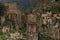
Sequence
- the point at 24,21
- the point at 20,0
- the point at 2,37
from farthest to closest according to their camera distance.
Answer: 1. the point at 20,0
2. the point at 24,21
3. the point at 2,37

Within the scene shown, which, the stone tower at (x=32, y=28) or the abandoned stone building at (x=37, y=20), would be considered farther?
the abandoned stone building at (x=37, y=20)

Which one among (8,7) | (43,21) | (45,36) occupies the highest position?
(8,7)

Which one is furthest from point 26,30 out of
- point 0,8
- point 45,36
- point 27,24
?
point 0,8

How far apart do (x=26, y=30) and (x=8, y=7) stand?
48cm

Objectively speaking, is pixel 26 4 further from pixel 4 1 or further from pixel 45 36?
pixel 45 36

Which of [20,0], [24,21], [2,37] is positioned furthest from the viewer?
[20,0]

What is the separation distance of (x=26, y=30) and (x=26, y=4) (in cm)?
61

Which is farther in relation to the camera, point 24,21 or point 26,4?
point 26,4

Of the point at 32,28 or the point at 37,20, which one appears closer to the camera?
the point at 32,28

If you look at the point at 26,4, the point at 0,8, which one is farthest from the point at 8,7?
the point at 26,4

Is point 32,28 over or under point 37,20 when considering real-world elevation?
under

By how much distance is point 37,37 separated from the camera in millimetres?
3283

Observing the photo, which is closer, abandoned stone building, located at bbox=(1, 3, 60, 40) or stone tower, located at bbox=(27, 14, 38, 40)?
stone tower, located at bbox=(27, 14, 38, 40)

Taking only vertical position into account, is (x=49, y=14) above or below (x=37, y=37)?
above
